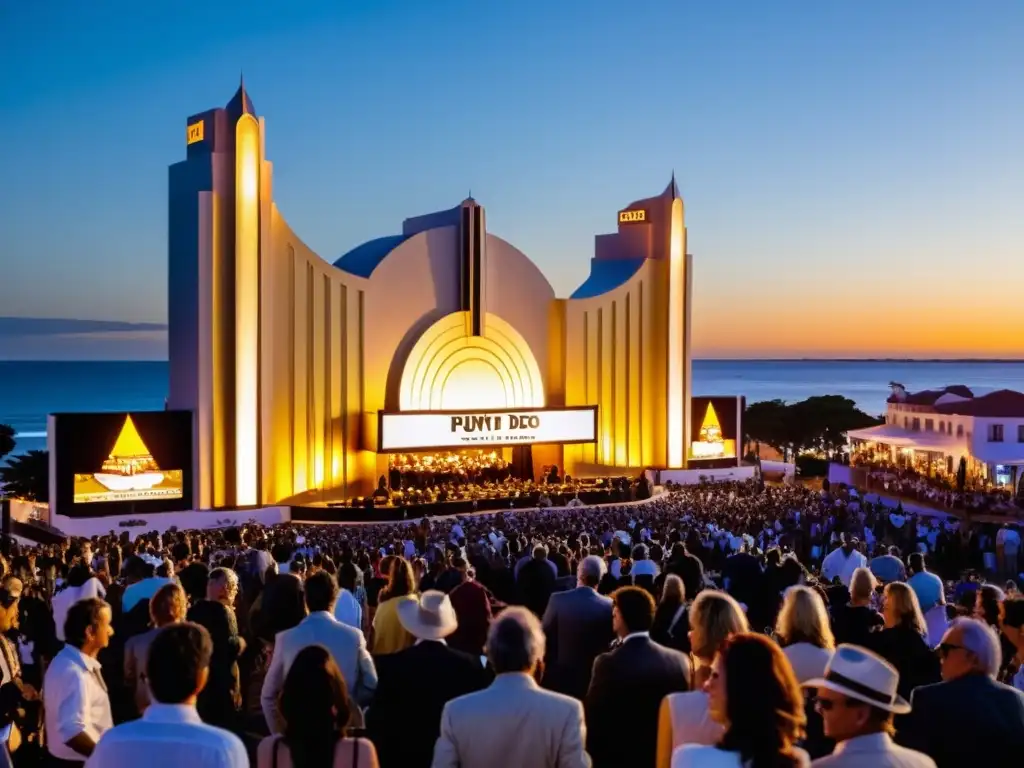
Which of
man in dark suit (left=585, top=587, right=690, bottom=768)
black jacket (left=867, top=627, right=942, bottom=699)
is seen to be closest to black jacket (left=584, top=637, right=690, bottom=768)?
man in dark suit (left=585, top=587, right=690, bottom=768)

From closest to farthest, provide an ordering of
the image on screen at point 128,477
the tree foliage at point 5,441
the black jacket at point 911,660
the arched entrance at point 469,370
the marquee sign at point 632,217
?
1. the black jacket at point 911,660
2. the image on screen at point 128,477
3. the tree foliage at point 5,441
4. the arched entrance at point 469,370
5. the marquee sign at point 632,217

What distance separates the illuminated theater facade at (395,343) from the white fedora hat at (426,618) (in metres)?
25.0

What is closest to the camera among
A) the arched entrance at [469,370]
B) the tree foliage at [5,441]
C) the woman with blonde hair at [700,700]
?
the woman with blonde hair at [700,700]

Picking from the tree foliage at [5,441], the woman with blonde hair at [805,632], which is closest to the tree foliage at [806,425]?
the tree foliage at [5,441]

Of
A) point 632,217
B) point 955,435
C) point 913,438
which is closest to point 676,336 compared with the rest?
point 632,217

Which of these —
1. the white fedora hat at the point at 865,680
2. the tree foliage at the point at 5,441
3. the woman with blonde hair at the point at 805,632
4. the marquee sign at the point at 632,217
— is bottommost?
the woman with blonde hair at the point at 805,632

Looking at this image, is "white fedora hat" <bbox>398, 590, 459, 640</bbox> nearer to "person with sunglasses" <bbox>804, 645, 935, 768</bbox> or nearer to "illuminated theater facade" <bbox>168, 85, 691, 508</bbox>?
"person with sunglasses" <bbox>804, 645, 935, 768</bbox>

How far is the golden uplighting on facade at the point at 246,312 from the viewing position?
29391 mm

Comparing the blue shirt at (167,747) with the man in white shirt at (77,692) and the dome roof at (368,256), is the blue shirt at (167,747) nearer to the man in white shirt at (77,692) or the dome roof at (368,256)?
the man in white shirt at (77,692)

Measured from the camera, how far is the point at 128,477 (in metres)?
27.6

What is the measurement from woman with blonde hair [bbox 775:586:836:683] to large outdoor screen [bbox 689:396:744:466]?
36.4 meters

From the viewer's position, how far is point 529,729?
4125mm

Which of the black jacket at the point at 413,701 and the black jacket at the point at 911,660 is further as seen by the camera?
the black jacket at the point at 911,660

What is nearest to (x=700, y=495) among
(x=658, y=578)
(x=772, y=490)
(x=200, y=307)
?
(x=772, y=490)
